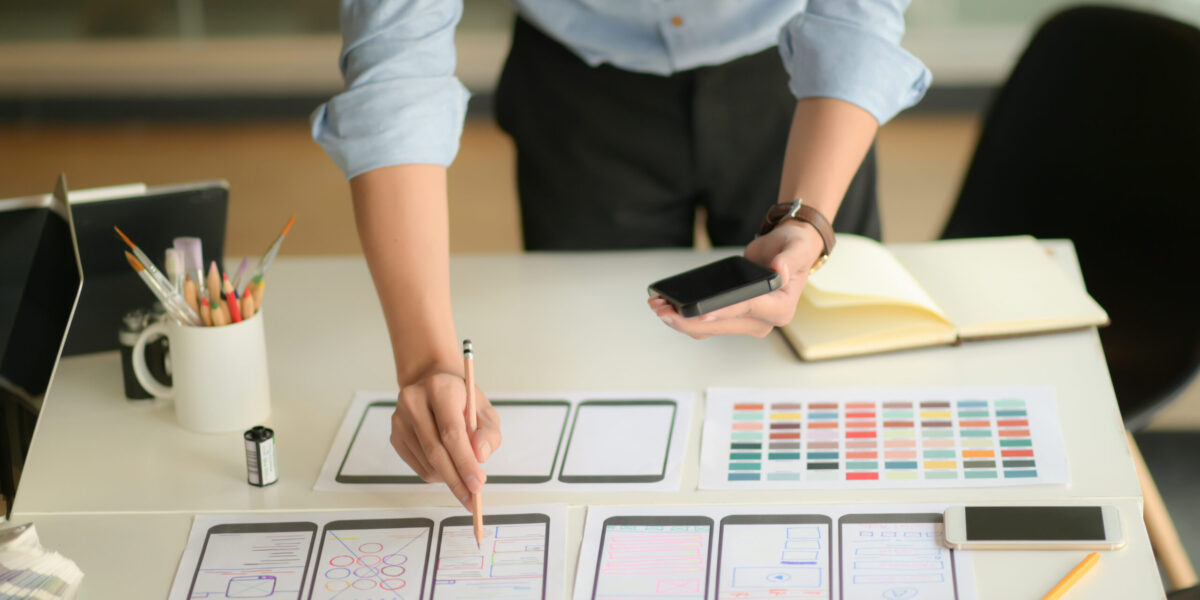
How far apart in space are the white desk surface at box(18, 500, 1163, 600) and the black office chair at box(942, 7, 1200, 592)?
2.22 feet

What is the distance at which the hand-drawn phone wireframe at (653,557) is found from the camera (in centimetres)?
90

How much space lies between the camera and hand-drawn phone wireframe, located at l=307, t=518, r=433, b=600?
911mm

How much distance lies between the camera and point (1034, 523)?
0.94 metres

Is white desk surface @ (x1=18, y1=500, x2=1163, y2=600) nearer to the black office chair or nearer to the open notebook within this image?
the open notebook

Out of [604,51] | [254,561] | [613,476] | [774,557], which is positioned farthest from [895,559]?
[604,51]

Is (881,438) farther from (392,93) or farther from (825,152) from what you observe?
(392,93)

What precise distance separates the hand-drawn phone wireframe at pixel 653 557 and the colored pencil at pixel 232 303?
15.7 inches

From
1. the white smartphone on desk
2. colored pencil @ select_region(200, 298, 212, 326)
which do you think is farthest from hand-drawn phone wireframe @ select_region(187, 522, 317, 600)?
the white smartphone on desk

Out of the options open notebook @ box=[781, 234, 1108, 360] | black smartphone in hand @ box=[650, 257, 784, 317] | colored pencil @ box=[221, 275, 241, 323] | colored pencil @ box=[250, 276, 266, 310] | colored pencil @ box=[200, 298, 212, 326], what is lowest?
colored pencil @ box=[200, 298, 212, 326]

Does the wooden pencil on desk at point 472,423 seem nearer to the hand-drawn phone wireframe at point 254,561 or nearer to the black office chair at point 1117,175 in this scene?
the hand-drawn phone wireframe at point 254,561

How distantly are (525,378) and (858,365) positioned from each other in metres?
0.33

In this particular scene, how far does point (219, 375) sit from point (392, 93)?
12.1 inches

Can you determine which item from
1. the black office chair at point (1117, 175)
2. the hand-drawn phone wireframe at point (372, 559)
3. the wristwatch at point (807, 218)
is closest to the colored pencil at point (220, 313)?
the hand-drawn phone wireframe at point (372, 559)

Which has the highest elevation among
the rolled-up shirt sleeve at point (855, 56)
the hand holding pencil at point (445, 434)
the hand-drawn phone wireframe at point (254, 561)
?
the rolled-up shirt sleeve at point (855, 56)
